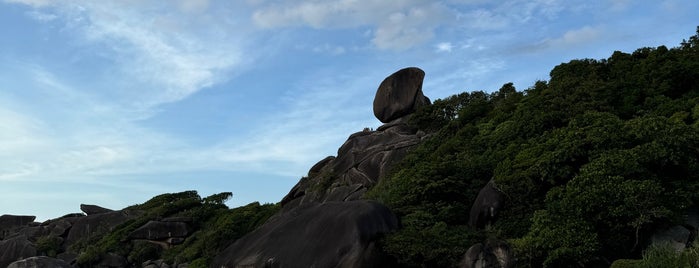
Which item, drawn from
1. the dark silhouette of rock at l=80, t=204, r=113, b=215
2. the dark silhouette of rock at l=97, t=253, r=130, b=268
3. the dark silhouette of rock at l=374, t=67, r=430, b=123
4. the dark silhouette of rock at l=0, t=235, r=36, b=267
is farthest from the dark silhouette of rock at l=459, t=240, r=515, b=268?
the dark silhouette of rock at l=80, t=204, r=113, b=215

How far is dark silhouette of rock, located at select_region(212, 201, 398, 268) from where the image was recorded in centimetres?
2044

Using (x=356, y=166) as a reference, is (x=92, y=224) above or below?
below

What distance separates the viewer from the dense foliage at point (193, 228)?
39.0 metres

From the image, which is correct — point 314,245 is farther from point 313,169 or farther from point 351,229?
point 313,169

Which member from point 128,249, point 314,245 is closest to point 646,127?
point 314,245

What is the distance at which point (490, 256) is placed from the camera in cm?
1878

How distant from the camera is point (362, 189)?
35.6 meters

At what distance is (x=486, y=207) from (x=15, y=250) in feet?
153

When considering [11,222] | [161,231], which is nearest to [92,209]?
[11,222]

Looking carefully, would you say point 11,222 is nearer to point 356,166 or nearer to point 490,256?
point 356,166

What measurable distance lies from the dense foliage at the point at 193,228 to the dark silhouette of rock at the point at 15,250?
1.92 metres

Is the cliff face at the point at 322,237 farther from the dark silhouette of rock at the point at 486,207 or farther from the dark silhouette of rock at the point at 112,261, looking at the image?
the dark silhouette of rock at the point at 112,261

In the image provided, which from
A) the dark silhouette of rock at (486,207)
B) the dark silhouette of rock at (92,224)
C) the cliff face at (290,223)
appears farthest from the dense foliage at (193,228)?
the dark silhouette of rock at (486,207)

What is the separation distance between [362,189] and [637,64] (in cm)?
1672
